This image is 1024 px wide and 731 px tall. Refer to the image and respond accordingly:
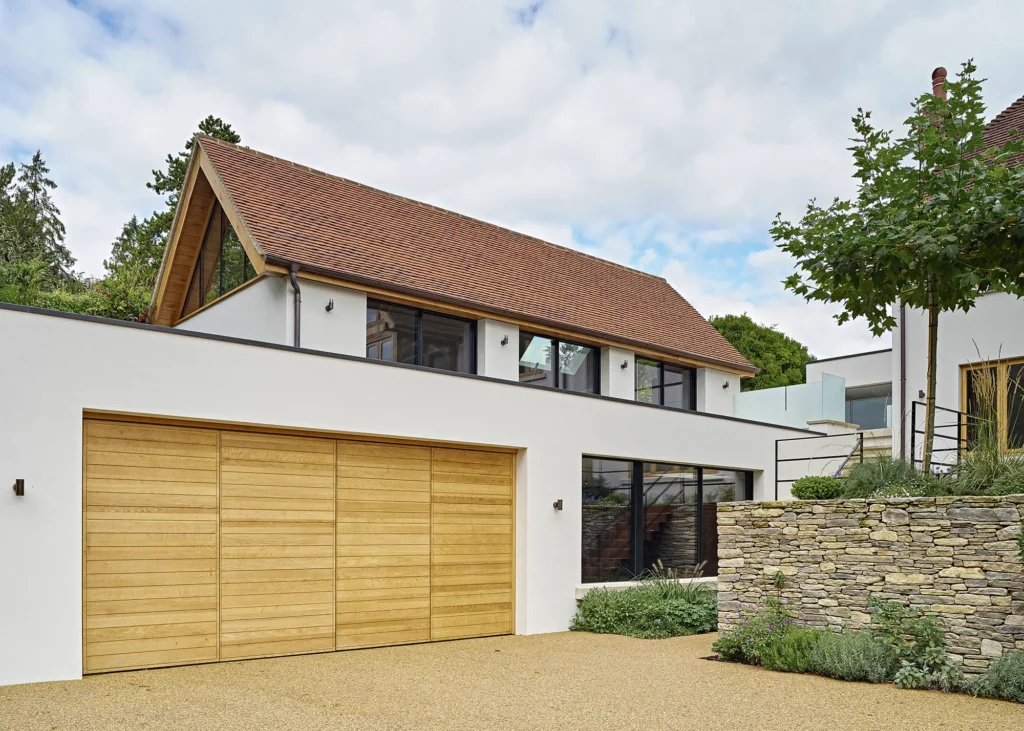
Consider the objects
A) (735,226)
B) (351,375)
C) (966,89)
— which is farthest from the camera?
(735,226)

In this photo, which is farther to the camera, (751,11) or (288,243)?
(288,243)

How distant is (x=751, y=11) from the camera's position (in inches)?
503

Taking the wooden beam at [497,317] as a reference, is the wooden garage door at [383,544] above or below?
below

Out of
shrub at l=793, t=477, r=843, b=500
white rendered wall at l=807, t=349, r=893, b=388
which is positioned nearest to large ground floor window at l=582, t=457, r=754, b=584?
shrub at l=793, t=477, r=843, b=500

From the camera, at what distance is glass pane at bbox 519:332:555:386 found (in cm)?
1659

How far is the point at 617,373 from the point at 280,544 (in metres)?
9.20

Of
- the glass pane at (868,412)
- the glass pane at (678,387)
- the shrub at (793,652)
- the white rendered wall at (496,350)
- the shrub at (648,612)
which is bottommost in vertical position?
the shrub at (648,612)

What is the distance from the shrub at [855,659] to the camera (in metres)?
9.32

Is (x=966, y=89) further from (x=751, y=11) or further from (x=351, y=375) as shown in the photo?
(x=351, y=375)

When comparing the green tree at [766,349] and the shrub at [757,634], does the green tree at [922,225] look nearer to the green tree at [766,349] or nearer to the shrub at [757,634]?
the shrub at [757,634]

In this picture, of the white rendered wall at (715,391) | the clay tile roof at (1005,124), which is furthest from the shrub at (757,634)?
the clay tile roof at (1005,124)

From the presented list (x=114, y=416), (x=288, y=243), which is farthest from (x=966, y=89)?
(x=114, y=416)

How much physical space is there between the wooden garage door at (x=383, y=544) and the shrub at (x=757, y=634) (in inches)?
161

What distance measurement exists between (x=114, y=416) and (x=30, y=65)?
20.4 m
